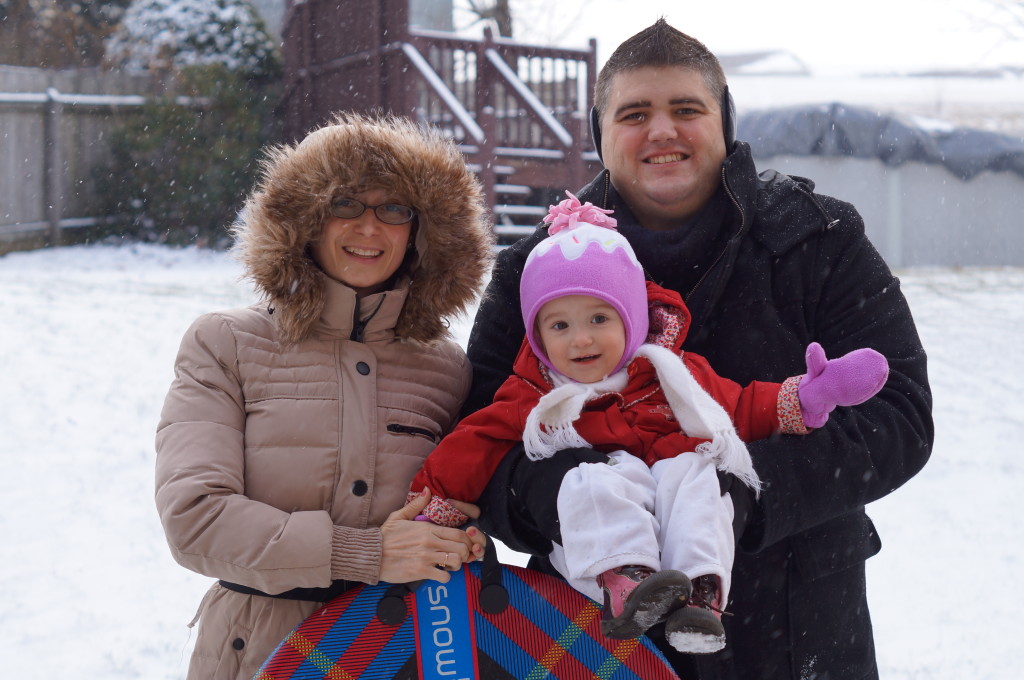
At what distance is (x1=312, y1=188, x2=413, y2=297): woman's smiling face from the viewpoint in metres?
2.06

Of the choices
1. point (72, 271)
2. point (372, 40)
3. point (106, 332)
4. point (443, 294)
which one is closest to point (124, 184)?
point (72, 271)

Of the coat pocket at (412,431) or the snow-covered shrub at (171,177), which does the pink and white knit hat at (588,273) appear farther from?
the snow-covered shrub at (171,177)

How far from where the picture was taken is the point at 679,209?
2.10 metres

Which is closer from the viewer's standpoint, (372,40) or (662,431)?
(662,431)

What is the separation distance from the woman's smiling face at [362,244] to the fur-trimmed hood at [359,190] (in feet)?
0.08

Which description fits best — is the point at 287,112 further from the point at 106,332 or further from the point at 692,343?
the point at 692,343

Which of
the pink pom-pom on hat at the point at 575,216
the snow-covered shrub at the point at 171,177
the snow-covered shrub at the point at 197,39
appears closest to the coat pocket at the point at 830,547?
the pink pom-pom on hat at the point at 575,216

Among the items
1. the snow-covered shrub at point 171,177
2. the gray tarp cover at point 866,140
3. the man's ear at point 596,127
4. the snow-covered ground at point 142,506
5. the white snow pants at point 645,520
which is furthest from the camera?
the gray tarp cover at point 866,140

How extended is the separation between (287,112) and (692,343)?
10.7 meters

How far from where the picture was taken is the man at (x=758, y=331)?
1.77m

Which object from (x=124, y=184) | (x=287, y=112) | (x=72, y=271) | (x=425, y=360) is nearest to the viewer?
(x=425, y=360)

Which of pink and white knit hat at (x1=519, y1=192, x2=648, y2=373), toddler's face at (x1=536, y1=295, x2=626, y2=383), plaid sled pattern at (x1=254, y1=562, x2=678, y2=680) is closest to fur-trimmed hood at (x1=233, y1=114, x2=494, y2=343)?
pink and white knit hat at (x1=519, y1=192, x2=648, y2=373)

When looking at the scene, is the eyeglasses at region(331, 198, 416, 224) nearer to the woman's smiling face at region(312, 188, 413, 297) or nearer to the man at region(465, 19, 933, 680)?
the woman's smiling face at region(312, 188, 413, 297)

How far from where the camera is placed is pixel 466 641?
183 cm
